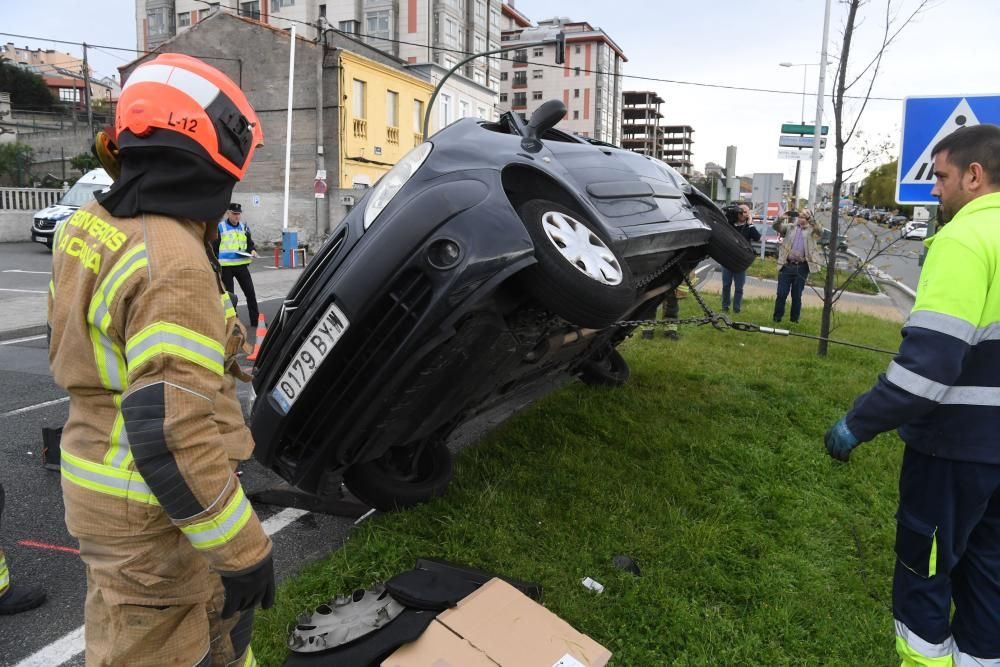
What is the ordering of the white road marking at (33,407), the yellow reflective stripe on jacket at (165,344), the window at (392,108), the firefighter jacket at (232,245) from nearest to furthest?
the yellow reflective stripe on jacket at (165,344) → the white road marking at (33,407) → the firefighter jacket at (232,245) → the window at (392,108)

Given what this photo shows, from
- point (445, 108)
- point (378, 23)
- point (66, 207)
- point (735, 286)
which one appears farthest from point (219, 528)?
→ point (378, 23)

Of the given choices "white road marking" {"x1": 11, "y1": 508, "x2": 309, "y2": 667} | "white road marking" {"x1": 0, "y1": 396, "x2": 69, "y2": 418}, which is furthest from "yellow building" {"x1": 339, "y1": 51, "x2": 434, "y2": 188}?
"white road marking" {"x1": 11, "y1": 508, "x2": 309, "y2": 667}

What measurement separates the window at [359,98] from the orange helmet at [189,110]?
28320 millimetres

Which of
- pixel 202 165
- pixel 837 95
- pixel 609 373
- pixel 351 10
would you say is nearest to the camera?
pixel 202 165

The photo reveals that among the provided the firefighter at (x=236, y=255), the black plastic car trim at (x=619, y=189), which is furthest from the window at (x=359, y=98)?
the black plastic car trim at (x=619, y=189)

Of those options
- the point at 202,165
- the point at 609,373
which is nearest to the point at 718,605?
the point at 202,165

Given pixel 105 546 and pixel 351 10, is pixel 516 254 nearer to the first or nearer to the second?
pixel 105 546

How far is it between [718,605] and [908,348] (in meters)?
1.27

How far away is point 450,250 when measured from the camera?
231cm

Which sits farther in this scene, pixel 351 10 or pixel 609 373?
pixel 351 10

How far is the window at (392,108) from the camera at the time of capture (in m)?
30.6

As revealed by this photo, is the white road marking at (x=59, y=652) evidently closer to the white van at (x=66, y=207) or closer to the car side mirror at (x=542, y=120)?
the car side mirror at (x=542, y=120)

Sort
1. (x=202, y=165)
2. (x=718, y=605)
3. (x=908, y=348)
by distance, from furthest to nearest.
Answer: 1. (x=718, y=605)
2. (x=908, y=348)
3. (x=202, y=165)

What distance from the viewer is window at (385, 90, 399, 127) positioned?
30594mm
